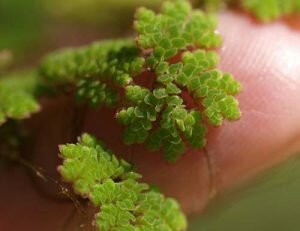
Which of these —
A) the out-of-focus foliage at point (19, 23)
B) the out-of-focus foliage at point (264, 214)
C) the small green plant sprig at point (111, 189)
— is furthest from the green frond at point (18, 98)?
the out-of-focus foliage at point (264, 214)

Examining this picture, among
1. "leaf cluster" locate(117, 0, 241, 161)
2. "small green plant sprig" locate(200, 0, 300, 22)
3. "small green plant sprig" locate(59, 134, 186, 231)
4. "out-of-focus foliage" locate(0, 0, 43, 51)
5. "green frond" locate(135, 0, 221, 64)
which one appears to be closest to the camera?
"small green plant sprig" locate(59, 134, 186, 231)

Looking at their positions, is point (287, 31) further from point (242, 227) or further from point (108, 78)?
point (242, 227)

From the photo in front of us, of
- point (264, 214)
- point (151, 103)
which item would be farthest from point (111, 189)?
point (264, 214)

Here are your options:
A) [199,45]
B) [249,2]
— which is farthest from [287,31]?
[199,45]

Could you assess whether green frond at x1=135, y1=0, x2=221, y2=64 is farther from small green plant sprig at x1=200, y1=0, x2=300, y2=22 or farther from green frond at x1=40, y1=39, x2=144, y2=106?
small green plant sprig at x1=200, y1=0, x2=300, y2=22

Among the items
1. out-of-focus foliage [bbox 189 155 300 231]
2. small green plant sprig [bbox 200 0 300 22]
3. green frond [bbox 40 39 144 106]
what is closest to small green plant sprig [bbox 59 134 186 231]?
green frond [bbox 40 39 144 106]

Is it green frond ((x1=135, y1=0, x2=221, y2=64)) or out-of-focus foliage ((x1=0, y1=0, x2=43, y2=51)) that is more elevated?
green frond ((x1=135, y1=0, x2=221, y2=64))
